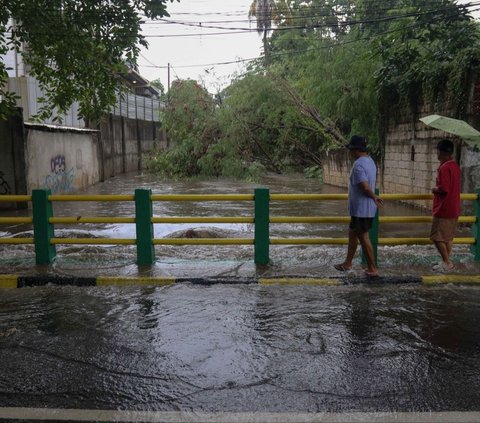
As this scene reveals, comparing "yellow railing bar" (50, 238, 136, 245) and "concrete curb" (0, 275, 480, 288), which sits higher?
"yellow railing bar" (50, 238, 136, 245)

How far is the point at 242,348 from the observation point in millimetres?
4359

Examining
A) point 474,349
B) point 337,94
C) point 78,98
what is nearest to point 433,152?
point 337,94

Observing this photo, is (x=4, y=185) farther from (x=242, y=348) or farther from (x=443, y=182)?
(x=242, y=348)

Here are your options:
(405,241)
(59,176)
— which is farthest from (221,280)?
(59,176)

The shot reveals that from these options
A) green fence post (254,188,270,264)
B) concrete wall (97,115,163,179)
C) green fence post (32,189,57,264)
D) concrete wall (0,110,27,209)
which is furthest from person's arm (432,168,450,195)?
concrete wall (97,115,163,179)

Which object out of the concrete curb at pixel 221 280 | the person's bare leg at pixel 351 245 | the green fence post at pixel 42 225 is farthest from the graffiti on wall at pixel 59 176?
the person's bare leg at pixel 351 245

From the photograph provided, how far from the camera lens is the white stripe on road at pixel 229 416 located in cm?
321

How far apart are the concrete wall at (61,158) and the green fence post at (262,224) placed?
11.1 meters

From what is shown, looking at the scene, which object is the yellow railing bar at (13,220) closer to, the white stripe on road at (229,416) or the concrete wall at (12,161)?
the white stripe on road at (229,416)

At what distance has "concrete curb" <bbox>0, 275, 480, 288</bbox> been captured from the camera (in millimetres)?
6215

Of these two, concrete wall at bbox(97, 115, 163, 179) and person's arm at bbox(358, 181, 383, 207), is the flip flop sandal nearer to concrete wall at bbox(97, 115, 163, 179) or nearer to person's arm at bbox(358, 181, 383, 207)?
person's arm at bbox(358, 181, 383, 207)

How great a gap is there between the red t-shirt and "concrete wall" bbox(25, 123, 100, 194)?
1291 cm

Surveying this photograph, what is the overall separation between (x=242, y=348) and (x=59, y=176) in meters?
16.5

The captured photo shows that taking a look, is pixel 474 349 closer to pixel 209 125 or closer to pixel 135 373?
pixel 135 373
